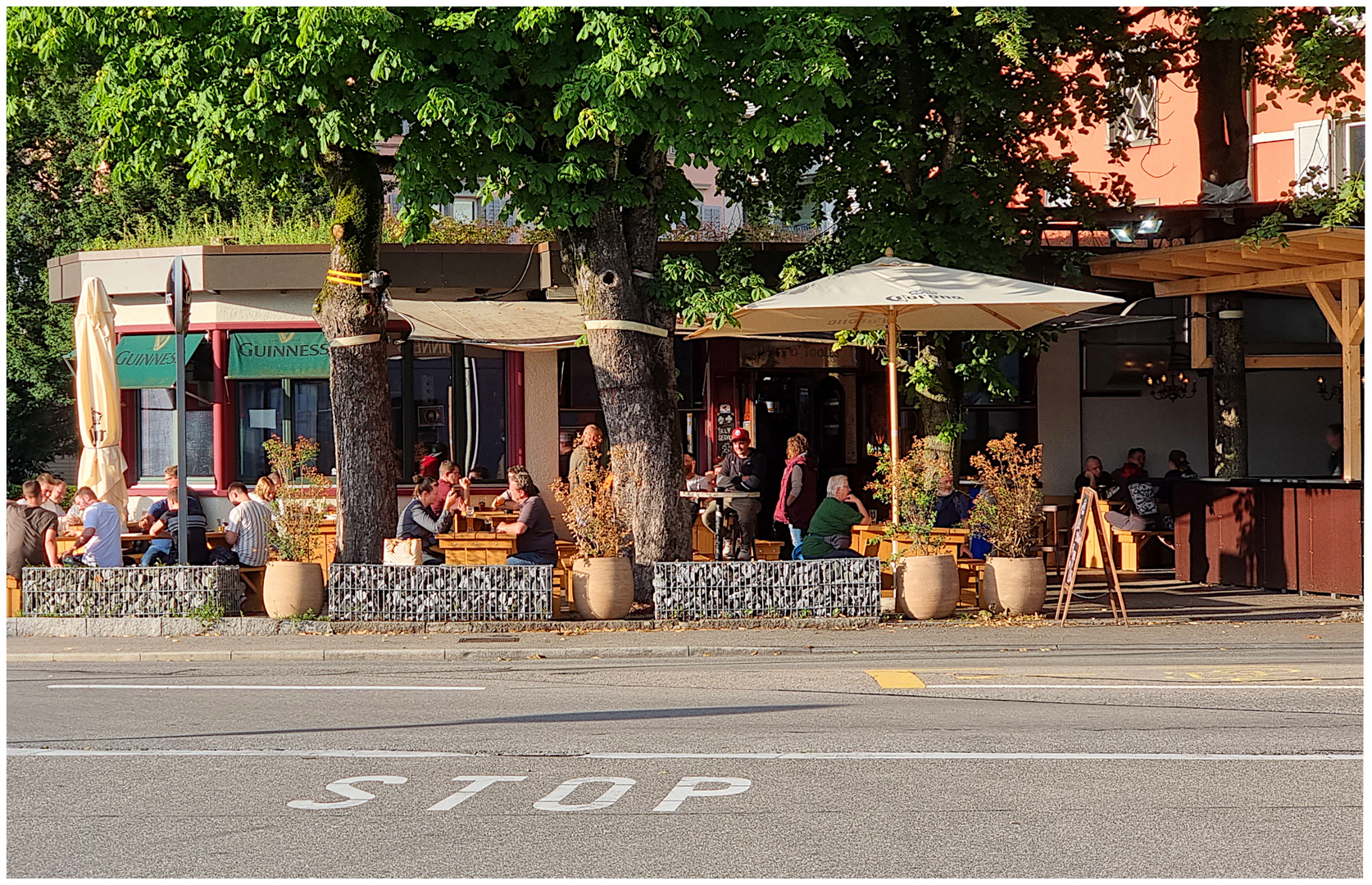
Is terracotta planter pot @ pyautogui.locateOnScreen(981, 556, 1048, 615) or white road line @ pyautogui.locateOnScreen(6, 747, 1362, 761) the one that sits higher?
terracotta planter pot @ pyautogui.locateOnScreen(981, 556, 1048, 615)

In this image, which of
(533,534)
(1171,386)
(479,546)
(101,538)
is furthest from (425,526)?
(1171,386)

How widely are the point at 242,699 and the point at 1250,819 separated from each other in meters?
6.36

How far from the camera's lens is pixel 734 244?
56.4ft

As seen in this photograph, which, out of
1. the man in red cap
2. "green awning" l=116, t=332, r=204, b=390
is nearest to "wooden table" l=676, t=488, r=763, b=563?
the man in red cap

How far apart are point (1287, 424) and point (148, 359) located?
636 inches

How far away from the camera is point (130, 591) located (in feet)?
46.9

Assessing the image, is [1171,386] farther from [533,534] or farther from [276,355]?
[276,355]

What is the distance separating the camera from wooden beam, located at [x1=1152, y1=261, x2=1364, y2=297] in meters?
15.4

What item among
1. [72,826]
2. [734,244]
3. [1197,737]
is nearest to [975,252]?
[734,244]

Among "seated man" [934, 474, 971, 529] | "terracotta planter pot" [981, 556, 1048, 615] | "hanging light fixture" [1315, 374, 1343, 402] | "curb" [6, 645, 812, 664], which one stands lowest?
"curb" [6, 645, 812, 664]

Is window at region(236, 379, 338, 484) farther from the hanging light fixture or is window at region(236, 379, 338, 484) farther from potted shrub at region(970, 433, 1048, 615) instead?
the hanging light fixture

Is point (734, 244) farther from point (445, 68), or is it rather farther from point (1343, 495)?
point (1343, 495)

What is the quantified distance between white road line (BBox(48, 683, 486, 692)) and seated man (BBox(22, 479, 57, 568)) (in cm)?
453

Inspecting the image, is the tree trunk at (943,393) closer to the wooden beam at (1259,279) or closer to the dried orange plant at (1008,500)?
the dried orange plant at (1008,500)
